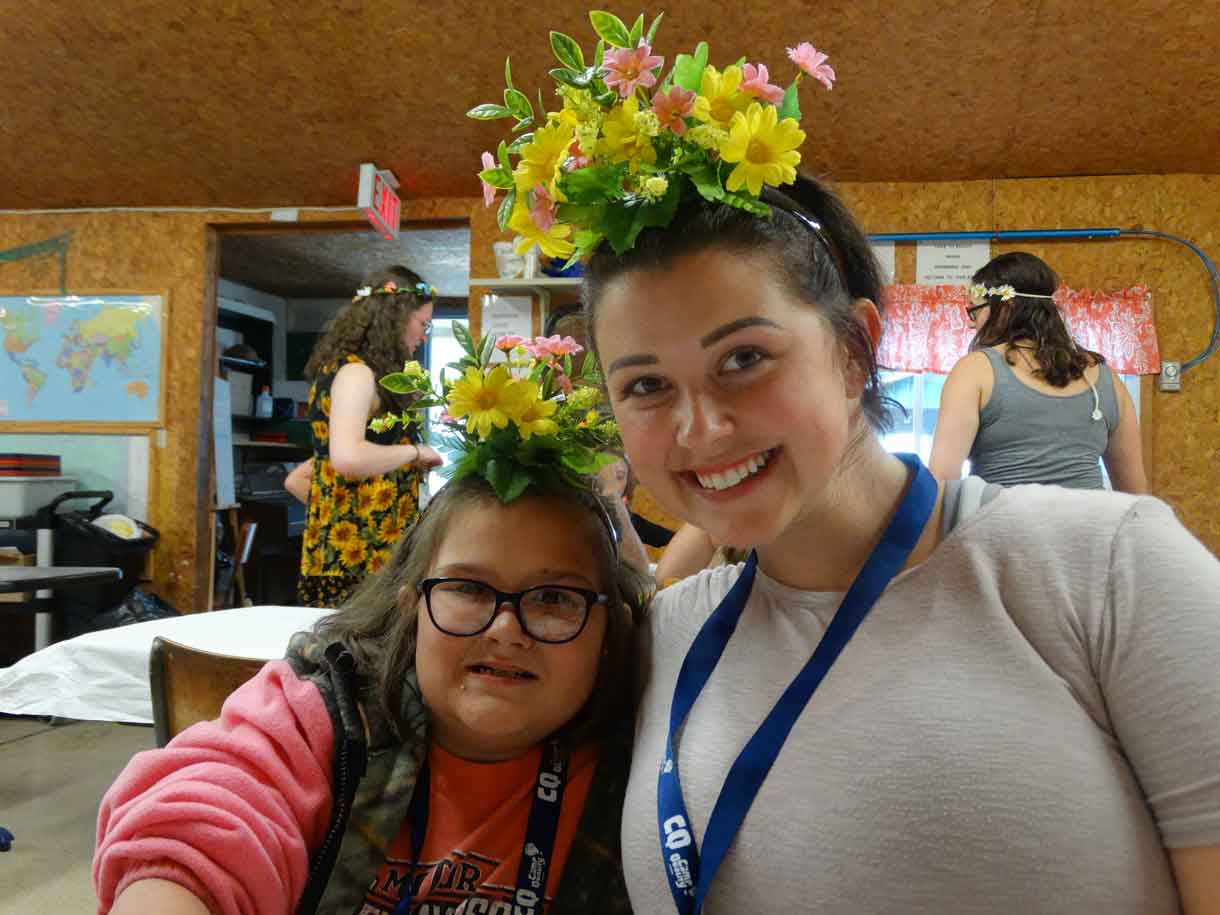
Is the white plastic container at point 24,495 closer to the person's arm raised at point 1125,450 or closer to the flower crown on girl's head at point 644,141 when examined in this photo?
the flower crown on girl's head at point 644,141

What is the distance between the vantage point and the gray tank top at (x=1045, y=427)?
87.9 inches

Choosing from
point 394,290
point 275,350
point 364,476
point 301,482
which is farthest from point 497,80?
point 275,350

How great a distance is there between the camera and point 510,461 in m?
1.11

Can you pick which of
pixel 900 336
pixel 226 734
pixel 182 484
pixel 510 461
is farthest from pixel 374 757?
pixel 182 484

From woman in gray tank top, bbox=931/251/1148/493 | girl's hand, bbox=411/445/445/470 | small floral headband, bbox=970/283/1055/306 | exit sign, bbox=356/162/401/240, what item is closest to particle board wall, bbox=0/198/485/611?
exit sign, bbox=356/162/401/240

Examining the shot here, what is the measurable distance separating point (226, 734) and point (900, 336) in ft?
12.2

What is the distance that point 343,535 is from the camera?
2408 mm

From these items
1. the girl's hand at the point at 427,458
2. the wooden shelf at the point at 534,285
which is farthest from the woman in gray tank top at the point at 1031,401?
the wooden shelf at the point at 534,285

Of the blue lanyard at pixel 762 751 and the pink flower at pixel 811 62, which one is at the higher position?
the pink flower at pixel 811 62

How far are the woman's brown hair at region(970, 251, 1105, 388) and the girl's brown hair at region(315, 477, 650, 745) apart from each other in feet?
5.08

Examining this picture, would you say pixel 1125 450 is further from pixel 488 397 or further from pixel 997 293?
pixel 488 397

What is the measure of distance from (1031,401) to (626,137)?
5.84 ft

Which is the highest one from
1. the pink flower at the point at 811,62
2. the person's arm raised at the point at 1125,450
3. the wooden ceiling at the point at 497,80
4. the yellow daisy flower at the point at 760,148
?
the wooden ceiling at the point at 497,80

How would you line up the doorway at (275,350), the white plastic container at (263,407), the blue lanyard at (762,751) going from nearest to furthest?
the blue lanyard at (762,751) < the doorway at (275,350) < the white plastic container at (263,407)
